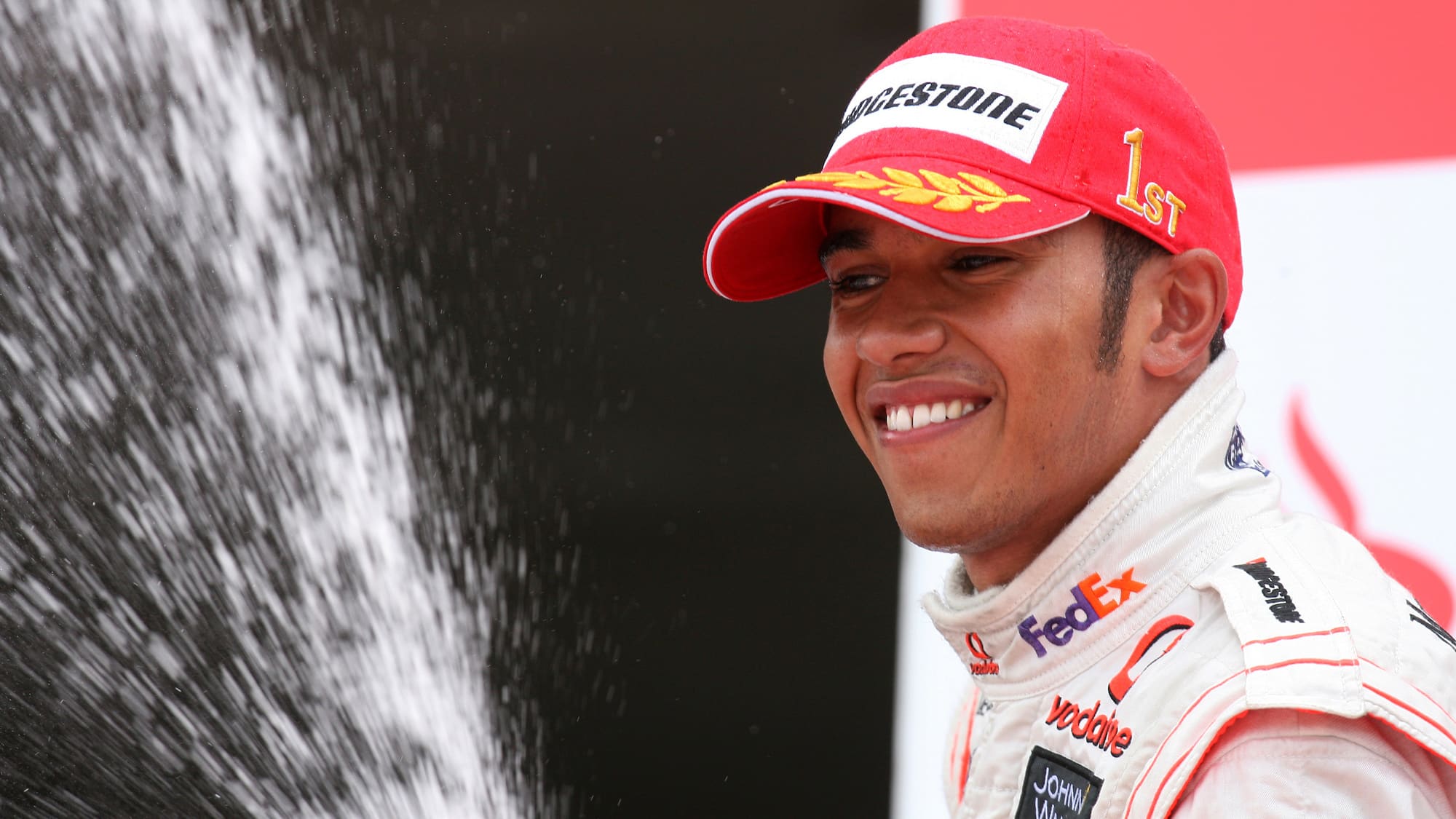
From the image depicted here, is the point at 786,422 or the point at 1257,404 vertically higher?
the point at 786,422

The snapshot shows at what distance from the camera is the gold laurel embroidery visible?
728mm

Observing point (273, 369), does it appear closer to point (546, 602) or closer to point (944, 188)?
point (546, 602)

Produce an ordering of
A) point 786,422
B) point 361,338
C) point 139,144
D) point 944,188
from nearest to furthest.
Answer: point 944,188 → point 139,144 → point 361,338 → point 786,422

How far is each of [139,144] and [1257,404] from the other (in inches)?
41.2

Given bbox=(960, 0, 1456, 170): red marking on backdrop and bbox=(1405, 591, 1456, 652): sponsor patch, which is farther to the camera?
bbox=(960, 0, 1456, 170): red marking on backdrop

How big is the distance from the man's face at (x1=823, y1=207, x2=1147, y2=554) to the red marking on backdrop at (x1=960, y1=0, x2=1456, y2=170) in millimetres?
555

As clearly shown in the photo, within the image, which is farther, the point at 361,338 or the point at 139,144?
the point at 361,338

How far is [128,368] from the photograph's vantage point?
1.13 meters

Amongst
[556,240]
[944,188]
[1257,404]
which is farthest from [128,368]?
[1257,404]

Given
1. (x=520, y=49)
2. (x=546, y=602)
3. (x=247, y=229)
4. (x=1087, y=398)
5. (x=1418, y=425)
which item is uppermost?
(x=520, y=49)

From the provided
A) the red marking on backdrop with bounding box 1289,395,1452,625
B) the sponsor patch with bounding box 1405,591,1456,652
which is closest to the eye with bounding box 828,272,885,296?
the sponsor patch with bounding box 1405,591,1456,652

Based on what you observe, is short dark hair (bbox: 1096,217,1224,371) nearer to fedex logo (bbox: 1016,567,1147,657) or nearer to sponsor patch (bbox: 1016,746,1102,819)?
fedex logo (bbox: 1016,567,1147,657)

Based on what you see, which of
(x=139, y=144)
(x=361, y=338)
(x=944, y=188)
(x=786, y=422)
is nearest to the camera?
(x=944, y=188)

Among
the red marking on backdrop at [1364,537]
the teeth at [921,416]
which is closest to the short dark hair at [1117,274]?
the teeth at [921,416]
